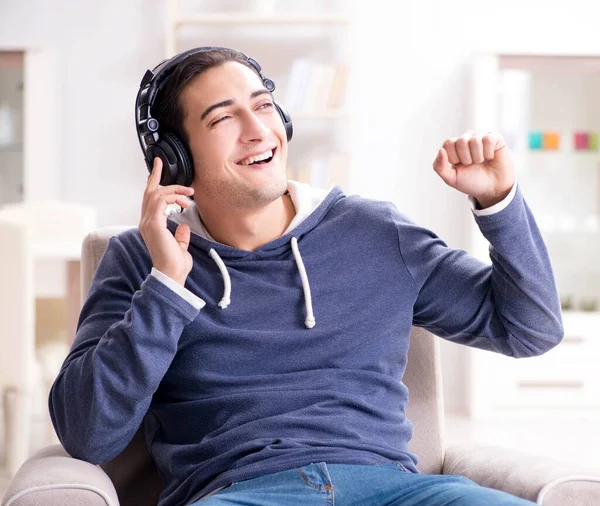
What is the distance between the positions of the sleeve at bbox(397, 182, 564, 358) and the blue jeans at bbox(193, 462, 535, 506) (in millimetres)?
269

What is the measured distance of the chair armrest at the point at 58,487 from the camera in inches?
52.9

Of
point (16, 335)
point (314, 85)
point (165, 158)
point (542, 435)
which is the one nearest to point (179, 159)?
point (165, 158)

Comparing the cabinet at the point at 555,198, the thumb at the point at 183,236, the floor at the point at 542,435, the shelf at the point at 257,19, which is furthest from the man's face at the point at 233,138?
the cabinet at the point at 555,198

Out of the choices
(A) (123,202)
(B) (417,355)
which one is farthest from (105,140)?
(B) (417,355)

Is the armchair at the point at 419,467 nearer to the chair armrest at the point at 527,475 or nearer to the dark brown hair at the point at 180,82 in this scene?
the chair armrest at the point at 527,475

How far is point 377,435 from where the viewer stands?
5.23 ft

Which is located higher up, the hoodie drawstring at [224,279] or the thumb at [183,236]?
the thumb at [183,236]

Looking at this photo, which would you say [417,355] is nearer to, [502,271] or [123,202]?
[502,271]

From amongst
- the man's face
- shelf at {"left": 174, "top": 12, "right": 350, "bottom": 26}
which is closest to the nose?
the man's face

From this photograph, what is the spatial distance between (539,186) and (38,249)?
272cm

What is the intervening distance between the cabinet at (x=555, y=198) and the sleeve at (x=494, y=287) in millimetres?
3140

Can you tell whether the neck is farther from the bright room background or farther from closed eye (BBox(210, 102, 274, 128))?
the bright room background

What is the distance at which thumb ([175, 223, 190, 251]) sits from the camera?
1601mm

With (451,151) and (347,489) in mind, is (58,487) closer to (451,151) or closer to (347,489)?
(347,489)
